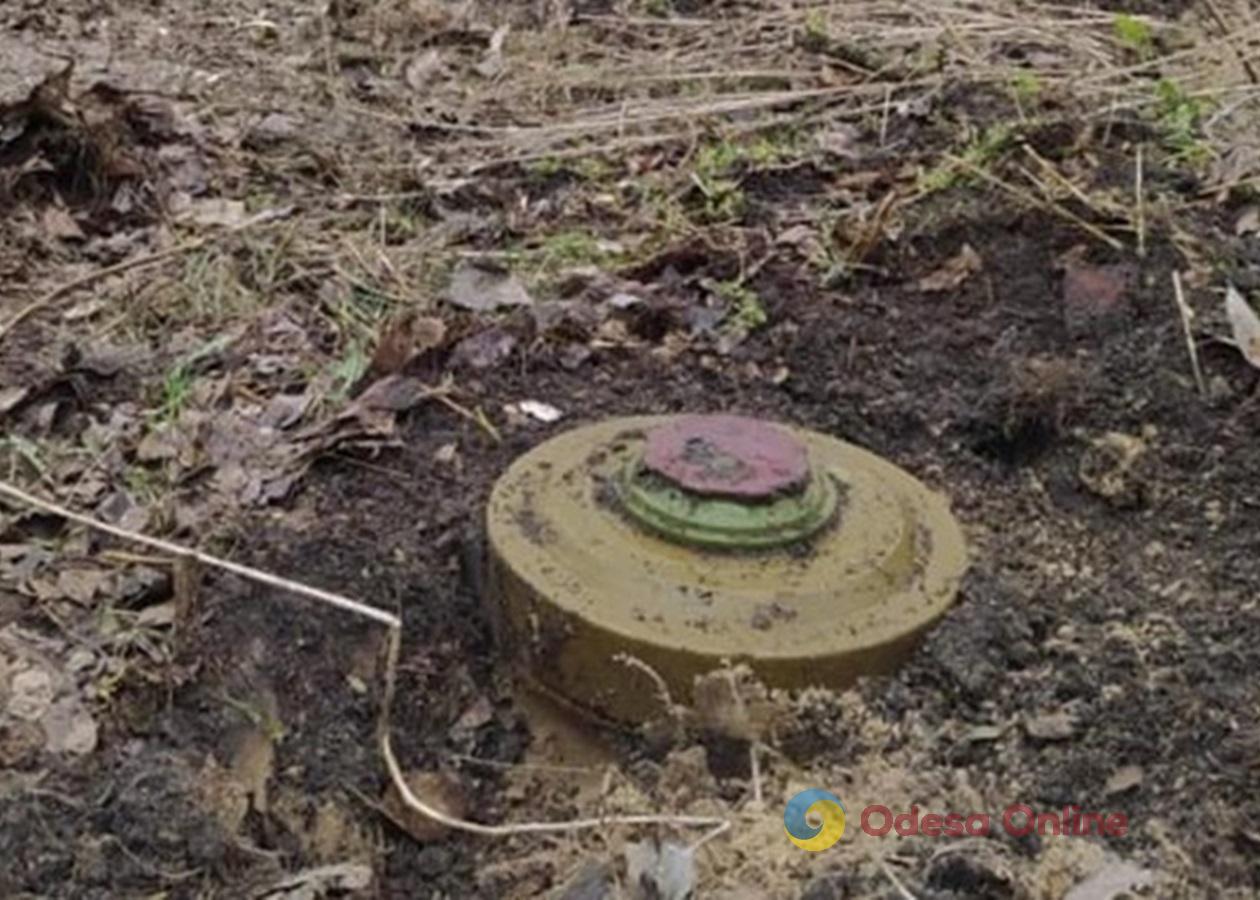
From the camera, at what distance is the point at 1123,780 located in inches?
94.3

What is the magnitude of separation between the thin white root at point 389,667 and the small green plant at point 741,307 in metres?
1.02

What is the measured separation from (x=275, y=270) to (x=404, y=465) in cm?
96

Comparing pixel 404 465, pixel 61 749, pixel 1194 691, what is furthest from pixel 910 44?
pixel 61 749

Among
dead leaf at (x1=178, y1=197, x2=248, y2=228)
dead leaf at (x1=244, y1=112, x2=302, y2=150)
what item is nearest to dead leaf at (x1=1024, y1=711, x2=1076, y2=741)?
dead leaf at (x1=178, y1=197, x2=248, y2=228)

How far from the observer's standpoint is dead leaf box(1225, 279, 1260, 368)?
10.5ft

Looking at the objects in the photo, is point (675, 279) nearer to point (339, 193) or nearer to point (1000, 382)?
point (1000, 382)

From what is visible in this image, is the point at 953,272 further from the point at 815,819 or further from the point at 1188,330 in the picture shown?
the point at 815,819

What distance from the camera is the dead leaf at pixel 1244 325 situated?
Result: 321cm

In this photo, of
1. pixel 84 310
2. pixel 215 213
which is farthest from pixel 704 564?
pixel 215 213

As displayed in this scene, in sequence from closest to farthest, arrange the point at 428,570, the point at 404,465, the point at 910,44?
the point at 428,570, the point at 404,465, the point at 910,44

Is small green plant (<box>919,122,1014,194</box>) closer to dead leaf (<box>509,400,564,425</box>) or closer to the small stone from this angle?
dead leaf (<box>509,400,564,425</box>)

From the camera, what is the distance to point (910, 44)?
4.84m

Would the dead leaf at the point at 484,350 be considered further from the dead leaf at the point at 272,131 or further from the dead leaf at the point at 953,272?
the dead leaf at the point at 272,131

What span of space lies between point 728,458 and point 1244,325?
102cm
